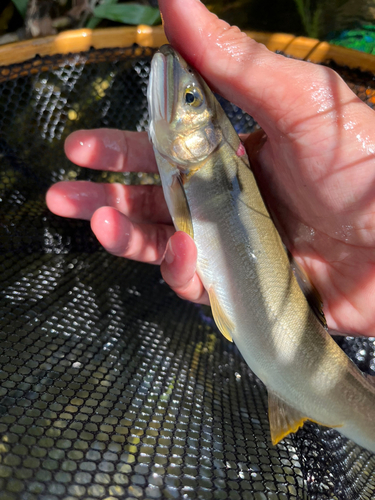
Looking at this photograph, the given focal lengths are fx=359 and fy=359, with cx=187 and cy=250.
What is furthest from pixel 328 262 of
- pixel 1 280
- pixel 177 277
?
pixel 1 280

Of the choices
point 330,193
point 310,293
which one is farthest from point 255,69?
point 310,293

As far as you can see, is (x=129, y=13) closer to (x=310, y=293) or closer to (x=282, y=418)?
(x=310, y=293)

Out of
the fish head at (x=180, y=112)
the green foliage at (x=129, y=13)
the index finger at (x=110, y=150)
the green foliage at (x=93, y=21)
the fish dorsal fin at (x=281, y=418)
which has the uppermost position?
the green foliage at (x=129, y=13)

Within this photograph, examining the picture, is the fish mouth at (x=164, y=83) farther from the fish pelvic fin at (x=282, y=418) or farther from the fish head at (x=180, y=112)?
the fish pelvic fin at (x=282, y=418)

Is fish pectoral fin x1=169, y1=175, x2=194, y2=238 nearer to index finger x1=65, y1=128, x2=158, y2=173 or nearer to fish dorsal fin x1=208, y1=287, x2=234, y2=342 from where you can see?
fish dorsal fin x1=208, y1=287, x2=234, y2=342

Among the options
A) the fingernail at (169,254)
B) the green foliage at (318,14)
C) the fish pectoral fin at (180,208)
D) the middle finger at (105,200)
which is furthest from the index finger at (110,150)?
the green foliage at (318,14)

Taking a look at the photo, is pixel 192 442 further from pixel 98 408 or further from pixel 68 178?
pixel 68 178
